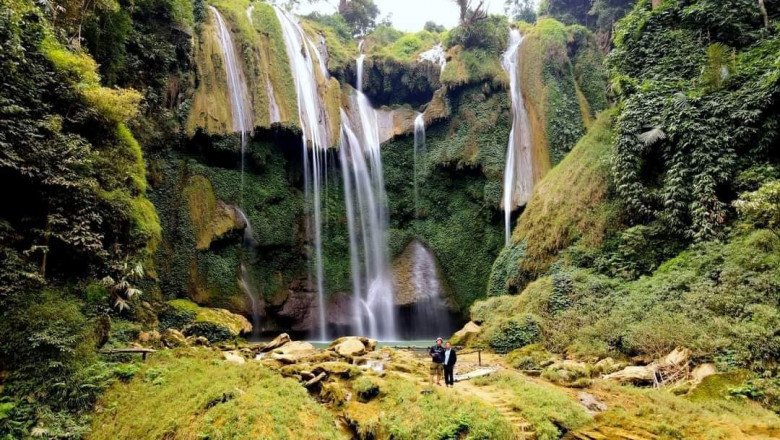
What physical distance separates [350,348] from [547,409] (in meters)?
6.44

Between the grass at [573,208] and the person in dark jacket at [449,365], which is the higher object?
the grass at [573,208]

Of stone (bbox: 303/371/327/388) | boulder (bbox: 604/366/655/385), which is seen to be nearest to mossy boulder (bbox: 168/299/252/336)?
stone (bbox: 303/371/327/388)

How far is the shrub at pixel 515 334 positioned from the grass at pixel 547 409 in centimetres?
486

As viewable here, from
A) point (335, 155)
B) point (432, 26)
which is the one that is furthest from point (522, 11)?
point (335, 155)

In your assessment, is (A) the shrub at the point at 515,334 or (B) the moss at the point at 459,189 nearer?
(A) the shrub at the point at 515,334

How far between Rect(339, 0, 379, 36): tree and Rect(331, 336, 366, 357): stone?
3083 cm

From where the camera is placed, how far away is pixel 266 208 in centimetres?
2197

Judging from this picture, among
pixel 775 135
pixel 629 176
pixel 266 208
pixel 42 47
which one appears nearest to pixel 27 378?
pixel 42 47

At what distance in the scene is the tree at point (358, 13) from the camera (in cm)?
3669

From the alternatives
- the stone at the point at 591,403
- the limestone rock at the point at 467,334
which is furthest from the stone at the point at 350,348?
the stone at the point at 591,403

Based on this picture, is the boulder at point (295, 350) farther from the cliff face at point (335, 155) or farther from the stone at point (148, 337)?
the cliff face at point (335, 155)

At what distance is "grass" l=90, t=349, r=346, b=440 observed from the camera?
6.60 meters

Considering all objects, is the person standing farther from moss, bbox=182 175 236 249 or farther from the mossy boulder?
moss, bbox=182 175 236 249

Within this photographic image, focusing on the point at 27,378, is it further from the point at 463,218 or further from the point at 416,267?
the point at 463,218
